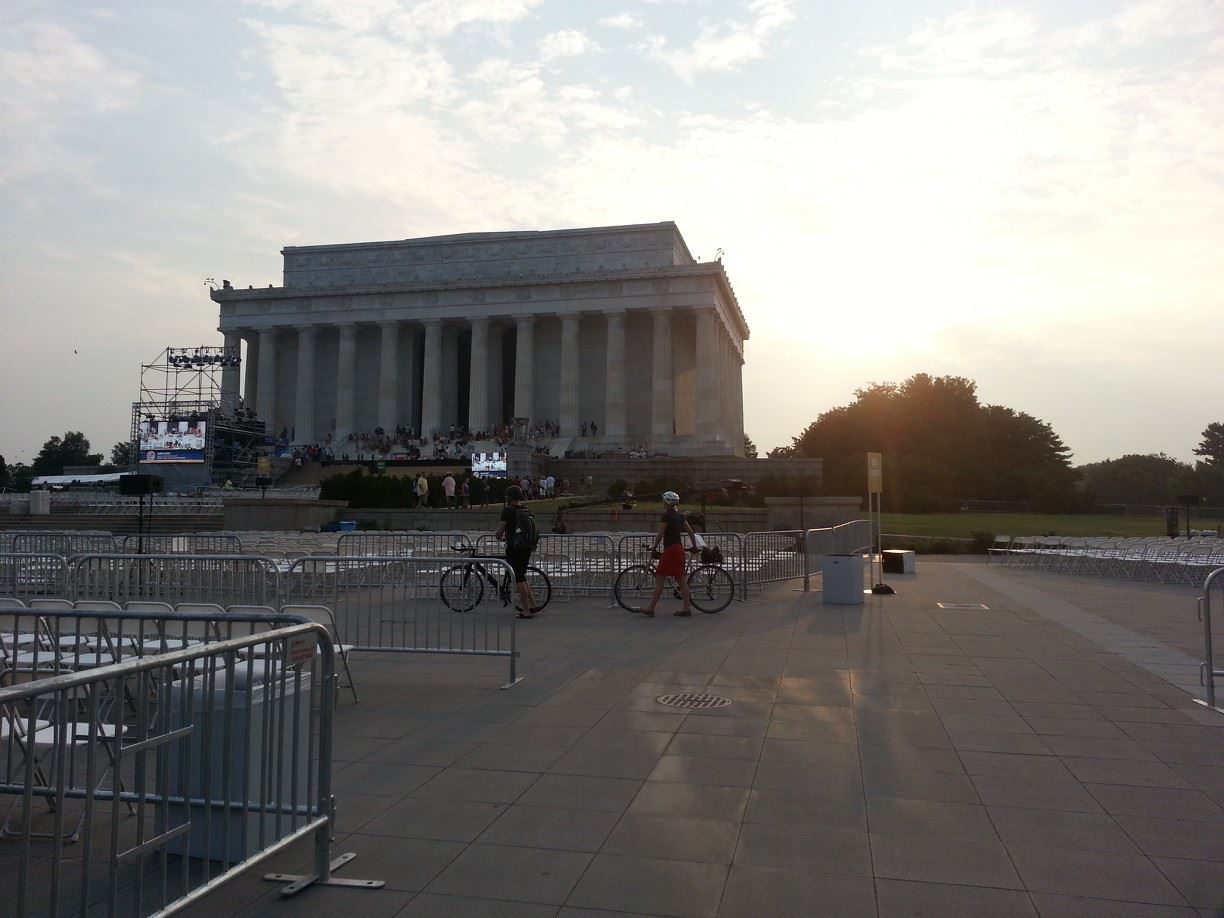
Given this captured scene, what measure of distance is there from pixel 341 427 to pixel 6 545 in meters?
59.7

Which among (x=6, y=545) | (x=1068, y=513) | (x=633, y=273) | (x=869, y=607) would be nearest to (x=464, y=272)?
(x=633, y=273)

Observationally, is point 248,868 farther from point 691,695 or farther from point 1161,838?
point 691,695

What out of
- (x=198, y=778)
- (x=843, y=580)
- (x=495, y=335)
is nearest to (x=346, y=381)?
(x=495, y=335)

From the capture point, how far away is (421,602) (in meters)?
14.8

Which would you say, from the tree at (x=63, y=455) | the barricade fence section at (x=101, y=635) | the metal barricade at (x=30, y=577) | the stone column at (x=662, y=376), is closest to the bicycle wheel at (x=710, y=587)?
the barricade fence section at (x=101, y=635)

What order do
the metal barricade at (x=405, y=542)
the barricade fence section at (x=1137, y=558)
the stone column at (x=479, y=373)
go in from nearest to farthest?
the metal barricade at (x=405, y=542), the barricade fence section at (x=1137, y=558), the stone column at (x=479, y=373)

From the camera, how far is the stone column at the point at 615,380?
2869 inches

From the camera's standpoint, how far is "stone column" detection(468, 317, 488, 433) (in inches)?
3004

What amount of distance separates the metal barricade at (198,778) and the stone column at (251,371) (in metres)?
80.9

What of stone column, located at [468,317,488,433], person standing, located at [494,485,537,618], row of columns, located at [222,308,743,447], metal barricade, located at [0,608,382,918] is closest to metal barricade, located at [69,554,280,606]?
person standing, located at [494,485,537,618]

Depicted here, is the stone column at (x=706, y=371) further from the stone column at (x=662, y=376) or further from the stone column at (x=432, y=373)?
the stone column at (x=432, y=373)

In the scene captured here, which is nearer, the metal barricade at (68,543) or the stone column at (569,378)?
the metal barricade at (68,543)

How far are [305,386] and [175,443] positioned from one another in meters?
20.9

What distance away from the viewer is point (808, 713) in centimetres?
828
